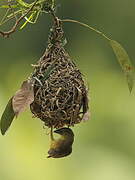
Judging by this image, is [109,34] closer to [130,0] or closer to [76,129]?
[130,0]

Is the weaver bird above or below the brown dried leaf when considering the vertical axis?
below

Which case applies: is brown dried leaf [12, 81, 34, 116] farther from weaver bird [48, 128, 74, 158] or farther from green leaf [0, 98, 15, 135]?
weaver bird [48, 128, 74, 158]

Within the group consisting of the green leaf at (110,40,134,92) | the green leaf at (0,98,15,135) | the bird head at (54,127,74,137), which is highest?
the green leaf at (110,40,134,92)

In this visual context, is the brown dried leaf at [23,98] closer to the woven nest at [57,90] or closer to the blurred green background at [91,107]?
the woven nest at [57,90]

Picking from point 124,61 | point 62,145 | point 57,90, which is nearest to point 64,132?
point 62,145

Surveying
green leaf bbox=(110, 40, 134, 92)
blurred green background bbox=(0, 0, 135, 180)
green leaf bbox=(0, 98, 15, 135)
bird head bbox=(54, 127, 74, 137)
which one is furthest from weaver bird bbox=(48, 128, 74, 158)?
blurred green background bbox=(0, 0, 135, 180)

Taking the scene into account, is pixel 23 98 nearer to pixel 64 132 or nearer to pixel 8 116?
pixel 8 116
